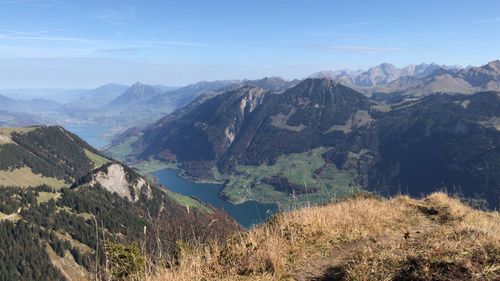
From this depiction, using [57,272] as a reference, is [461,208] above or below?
above

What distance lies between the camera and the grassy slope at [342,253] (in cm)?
752

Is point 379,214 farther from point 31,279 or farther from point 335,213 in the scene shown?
point 31,279

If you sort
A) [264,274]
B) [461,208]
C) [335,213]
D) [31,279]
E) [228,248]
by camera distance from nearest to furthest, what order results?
1. [264,274]
2. [228,248]
3. [335,213]
4. [461,208]
5. [31,279]

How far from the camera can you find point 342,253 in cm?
1040

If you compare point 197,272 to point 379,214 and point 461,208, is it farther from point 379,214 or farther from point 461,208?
point 461,208

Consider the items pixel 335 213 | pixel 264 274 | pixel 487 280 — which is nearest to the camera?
pixel 487 280

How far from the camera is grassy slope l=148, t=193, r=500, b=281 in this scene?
7520 mm

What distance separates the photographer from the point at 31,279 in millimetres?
173000

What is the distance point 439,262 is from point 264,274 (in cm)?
330

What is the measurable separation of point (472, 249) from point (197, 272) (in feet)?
17.4

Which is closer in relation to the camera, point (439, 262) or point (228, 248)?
point (439, 262)

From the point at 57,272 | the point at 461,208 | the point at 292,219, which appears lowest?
the point at 57,272

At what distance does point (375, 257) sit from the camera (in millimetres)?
8453

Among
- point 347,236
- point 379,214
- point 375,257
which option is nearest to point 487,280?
point 375,257
